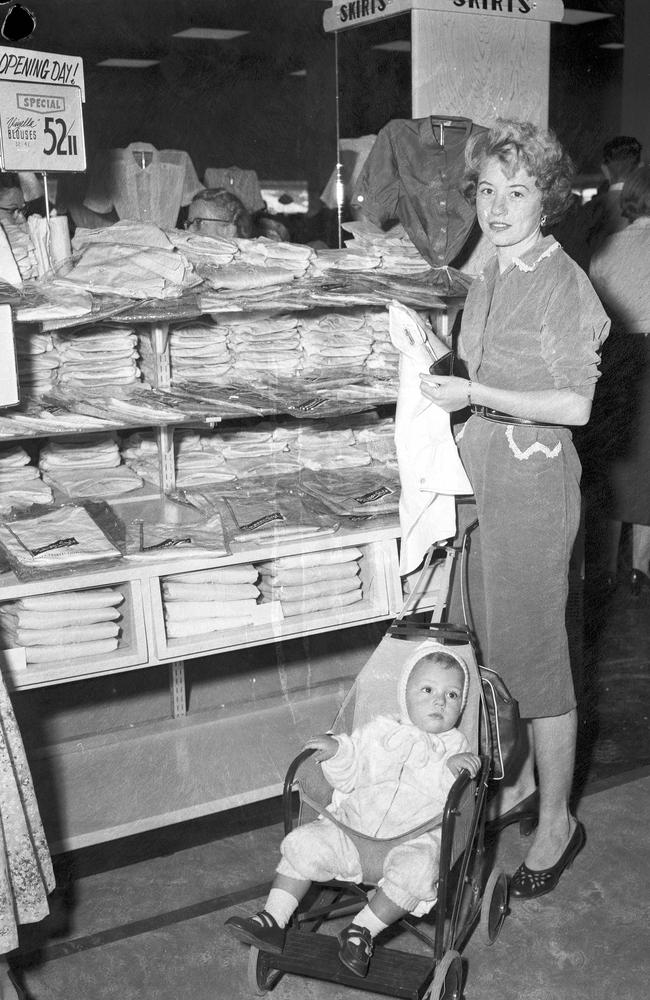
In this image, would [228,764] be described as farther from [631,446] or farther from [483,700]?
[631,446]

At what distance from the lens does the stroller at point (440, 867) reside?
6.54ft

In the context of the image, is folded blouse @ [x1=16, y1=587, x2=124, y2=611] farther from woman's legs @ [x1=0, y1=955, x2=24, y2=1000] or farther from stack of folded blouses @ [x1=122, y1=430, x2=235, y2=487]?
woman's legs @ [x1=0, y1=955, x2=24, y2=1000]

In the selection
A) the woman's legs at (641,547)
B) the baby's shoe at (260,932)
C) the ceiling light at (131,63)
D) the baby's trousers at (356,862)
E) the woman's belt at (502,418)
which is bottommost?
the baby's shoe at (260,932)

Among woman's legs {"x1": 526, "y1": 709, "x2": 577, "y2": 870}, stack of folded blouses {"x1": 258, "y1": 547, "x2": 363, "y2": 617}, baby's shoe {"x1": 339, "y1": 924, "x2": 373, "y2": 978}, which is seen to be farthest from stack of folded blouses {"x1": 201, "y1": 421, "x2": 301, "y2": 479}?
baby's shoe {"x1": 339, "y1": 924, "x2": 373, "y2": 978}

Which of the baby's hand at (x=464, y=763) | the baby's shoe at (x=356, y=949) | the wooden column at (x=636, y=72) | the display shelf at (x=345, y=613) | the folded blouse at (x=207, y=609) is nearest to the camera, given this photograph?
the baby's shoe at (x=356, y=949)

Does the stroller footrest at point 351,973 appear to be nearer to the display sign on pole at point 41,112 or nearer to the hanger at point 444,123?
the display sign on pole at point 41,112

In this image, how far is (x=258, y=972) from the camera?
6.97ft

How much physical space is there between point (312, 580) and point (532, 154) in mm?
1270

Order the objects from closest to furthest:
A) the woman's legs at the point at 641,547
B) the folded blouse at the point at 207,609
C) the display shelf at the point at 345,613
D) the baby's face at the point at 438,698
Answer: the baby's face at the point at 438,698 < the folded blouse at the point at 207,609 < the display shelf at the point at 345,613 < the woman's legs at the point at 641,547

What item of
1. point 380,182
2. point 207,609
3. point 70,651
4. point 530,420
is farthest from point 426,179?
point 70,651

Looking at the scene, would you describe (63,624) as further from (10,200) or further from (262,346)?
(10,200)

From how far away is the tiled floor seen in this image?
2191 millimetres

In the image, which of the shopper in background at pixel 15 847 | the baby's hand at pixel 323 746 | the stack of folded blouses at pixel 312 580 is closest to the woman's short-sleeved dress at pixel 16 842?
the shopper in background at pixel 15 847

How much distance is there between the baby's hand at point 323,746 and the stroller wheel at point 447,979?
46cm
